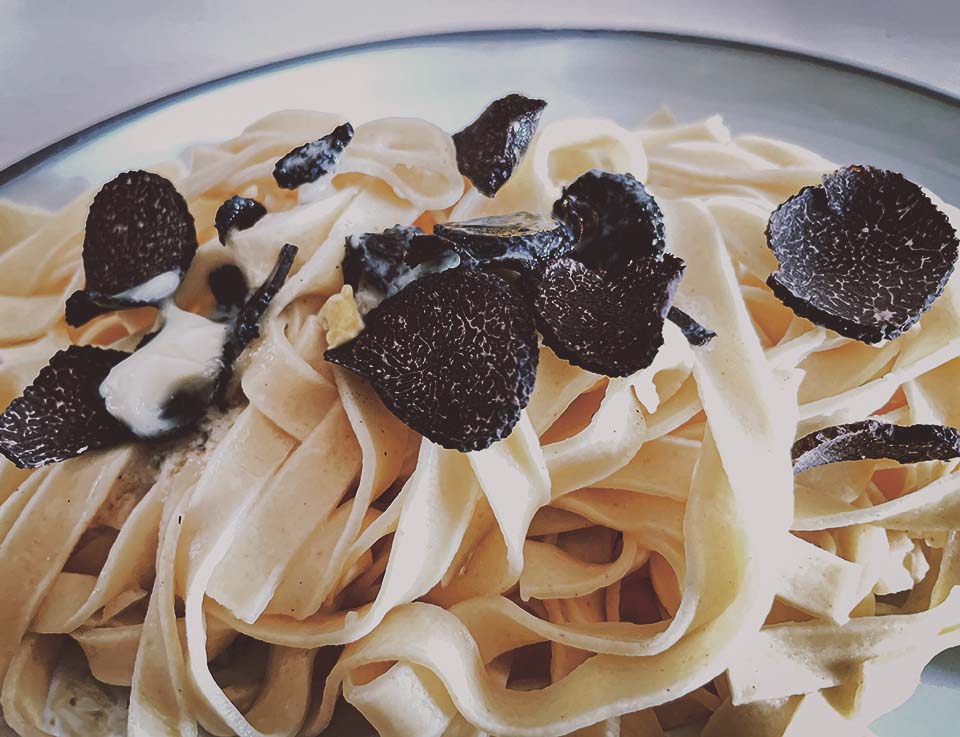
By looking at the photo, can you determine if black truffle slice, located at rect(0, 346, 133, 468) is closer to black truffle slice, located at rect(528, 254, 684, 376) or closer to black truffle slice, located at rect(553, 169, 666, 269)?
black truffle slice, located at rect(528, 254, 684, 376)

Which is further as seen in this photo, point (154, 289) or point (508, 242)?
point (154, 289)

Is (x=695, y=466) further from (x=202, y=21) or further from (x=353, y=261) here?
(x=202, y=21)

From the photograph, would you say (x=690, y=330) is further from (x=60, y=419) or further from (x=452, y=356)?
(x=60, y=419)

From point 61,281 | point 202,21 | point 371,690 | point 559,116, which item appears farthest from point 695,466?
point 202,21

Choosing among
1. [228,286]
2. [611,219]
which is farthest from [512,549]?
[228,286]

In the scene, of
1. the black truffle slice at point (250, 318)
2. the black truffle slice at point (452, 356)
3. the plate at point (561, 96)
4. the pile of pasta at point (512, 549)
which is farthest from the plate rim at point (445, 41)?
the black truffle slice at point (452, 356)

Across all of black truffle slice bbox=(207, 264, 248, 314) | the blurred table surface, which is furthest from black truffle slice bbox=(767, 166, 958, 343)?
the blurred table surface
